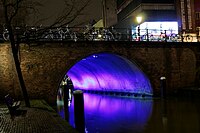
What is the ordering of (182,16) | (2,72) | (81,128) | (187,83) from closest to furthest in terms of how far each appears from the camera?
1. (81,128)
2. (2,72)
3. (187,83)
4. (182,16)

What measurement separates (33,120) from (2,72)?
28.7 ft

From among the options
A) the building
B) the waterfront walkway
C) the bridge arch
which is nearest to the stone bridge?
the bridge arch

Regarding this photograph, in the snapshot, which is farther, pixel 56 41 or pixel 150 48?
pixel 150 48

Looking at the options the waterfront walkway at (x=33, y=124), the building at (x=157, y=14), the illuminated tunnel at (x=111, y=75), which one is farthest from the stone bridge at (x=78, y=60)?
the building at (x=157, y=14)

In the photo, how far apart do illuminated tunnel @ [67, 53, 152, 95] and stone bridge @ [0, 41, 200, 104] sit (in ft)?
2.74

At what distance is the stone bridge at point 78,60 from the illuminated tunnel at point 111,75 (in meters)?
0.84

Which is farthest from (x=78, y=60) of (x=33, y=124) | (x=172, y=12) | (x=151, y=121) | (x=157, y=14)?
(x=172, y=12)

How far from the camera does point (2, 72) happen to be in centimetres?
1944

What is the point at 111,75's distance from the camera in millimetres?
29547

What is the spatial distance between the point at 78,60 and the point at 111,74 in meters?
8.41

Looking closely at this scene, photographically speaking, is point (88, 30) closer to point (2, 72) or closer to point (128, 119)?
point (2, 72)

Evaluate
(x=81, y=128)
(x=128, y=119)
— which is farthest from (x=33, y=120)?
(x=128, y=119)

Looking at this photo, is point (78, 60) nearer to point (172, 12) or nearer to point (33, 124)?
point (33, 124)

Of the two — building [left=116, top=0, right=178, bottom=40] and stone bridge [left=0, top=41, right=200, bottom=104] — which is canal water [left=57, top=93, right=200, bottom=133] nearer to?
stone bridge [left=0, top=41, right=200, bottom=104]
